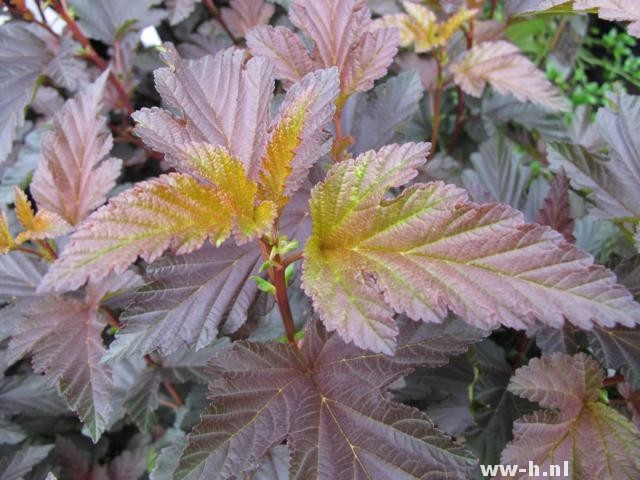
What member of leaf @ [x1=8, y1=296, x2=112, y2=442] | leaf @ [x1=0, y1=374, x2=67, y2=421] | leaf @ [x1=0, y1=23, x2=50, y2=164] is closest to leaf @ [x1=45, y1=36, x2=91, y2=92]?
leaf @ [x1=0, y1=23, x2=50, y2=164]

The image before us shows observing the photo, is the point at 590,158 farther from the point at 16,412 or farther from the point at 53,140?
the point at 16,412

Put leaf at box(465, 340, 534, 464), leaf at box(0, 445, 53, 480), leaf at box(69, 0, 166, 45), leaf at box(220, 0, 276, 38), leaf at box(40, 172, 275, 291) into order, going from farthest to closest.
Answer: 1. leaf at box(220, 0, 276, 38)
2. leaf at box(69, 0, 166, 45)
3. leaf at box(0, 445, 53, 480)
4. leaf at box(465, 340, 534, 464)
5. leaf at box(40, 172, 275, 291)

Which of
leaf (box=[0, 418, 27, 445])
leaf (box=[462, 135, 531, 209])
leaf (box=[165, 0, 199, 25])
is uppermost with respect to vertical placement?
leaf (box=[165, 0, 199, 25])

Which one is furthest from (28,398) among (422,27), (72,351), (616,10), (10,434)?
(616,10)

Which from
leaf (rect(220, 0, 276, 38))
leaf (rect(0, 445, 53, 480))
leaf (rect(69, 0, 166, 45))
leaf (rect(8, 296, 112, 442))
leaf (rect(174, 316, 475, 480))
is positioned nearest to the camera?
leaf (rect(174, 316, 475, 480))

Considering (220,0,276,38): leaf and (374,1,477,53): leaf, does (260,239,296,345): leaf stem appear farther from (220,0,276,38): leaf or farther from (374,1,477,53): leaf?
(220,0,276,38): leaf

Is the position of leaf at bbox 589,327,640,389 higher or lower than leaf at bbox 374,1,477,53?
lower

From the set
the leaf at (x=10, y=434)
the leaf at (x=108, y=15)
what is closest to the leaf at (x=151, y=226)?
the leaf at (x=10, y=434)

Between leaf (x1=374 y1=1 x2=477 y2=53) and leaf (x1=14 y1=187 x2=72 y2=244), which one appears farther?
leaf (x1=374 y1=1 x2=477 y2=53)

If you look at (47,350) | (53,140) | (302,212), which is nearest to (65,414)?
(47,350)
